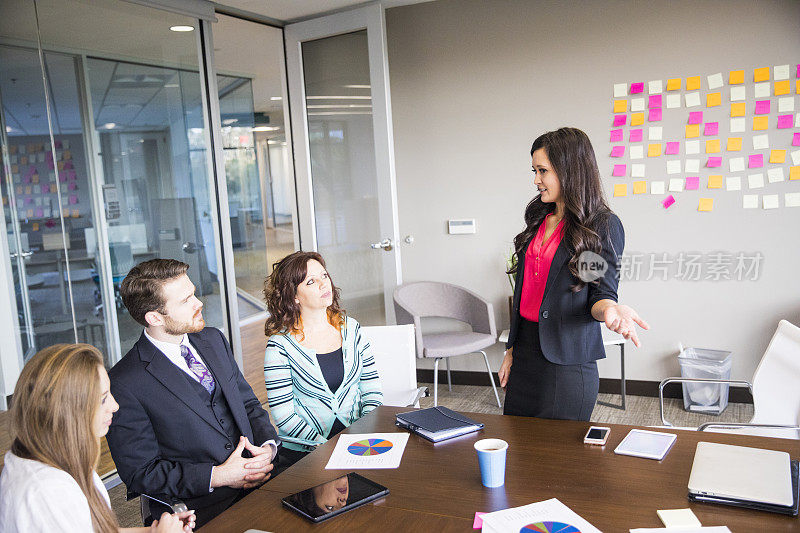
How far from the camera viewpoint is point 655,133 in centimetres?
438

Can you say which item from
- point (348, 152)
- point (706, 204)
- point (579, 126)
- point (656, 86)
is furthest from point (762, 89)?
point (348, 152)

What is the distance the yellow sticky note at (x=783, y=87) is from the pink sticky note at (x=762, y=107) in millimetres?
83

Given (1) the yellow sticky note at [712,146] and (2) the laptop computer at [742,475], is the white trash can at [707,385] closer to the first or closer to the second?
(1) the yellow sticky note at [712,146]

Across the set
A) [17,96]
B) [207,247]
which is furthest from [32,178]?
[207,247]

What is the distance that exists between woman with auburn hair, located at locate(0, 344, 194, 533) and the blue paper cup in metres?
0.90

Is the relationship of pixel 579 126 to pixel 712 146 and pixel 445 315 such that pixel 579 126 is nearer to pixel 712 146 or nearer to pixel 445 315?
pixel 712 146

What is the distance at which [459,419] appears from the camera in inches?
83.3

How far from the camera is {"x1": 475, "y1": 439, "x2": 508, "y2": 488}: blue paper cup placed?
1.63m

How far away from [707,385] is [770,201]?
4.10 ft

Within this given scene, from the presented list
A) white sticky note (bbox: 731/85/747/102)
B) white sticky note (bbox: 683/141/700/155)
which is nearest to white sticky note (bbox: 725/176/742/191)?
white sticky note (bbox: 683/141/700/155)

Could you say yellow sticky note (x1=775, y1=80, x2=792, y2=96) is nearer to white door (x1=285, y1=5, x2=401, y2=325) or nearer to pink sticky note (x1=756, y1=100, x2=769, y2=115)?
pink sticky note (x1=756, y1=100, x2=769, y2=115)

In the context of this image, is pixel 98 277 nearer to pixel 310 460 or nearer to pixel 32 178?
pixel 32 178

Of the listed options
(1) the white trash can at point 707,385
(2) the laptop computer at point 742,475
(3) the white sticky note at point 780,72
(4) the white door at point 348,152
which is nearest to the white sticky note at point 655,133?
(3) the white sticky note at point 780,72

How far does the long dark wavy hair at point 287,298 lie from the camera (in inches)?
102
